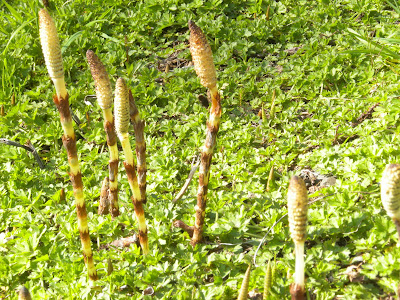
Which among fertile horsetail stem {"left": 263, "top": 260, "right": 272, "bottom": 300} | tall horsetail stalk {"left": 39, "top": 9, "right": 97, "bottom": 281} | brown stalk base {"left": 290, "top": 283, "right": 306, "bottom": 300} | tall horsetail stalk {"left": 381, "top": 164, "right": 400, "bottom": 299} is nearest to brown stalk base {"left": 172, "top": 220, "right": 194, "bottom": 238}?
tall horsetail stalk {"left": 39, "top": 9, "right": 97, "bottom": 281}

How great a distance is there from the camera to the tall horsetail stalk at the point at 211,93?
6.75 ft

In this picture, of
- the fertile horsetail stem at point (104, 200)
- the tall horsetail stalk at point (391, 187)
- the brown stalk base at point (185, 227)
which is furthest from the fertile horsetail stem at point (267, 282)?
the fertile horsetail stem at point (104, 200)

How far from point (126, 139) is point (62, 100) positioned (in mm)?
382

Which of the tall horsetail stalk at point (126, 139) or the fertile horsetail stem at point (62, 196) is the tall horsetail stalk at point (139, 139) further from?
the fertile horsetail stem at point (62, 196)

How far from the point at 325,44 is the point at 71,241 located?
2.98m

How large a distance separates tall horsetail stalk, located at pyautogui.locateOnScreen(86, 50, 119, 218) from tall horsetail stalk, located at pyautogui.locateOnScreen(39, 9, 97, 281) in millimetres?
146

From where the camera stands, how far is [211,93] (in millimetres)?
2227

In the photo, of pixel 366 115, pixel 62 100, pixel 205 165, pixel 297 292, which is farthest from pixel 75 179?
pixel 366 115

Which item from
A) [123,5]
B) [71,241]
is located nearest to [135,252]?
[71,241]

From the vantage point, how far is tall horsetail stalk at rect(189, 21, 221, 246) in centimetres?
206

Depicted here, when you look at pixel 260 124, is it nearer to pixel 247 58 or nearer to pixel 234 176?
pixel 234 176

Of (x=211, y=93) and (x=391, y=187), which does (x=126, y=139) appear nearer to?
(x=211, y=93)

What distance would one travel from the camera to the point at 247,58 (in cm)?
481

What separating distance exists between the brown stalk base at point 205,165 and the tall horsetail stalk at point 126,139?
0.28 meters
